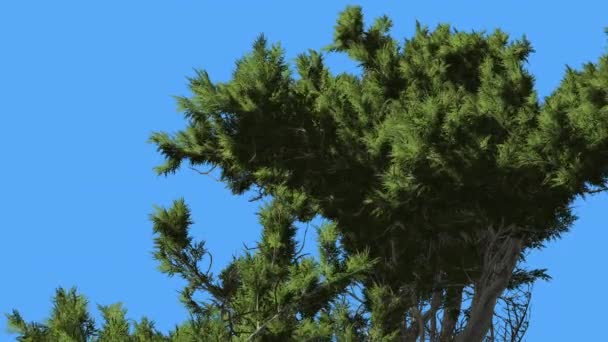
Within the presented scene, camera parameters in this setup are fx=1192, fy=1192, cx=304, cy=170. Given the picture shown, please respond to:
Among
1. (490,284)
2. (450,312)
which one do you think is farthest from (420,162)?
(450,312)

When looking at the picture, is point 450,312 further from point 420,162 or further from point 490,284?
point 420,162

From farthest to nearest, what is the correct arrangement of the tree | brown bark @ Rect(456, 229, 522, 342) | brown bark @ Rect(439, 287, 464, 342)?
brown bark @ Rect(439, 287, 464, 342), brown bark @ Rect(456, 229, 522, 342), the tree

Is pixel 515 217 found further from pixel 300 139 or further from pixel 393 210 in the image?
pixel 300 139

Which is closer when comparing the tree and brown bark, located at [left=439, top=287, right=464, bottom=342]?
the tree

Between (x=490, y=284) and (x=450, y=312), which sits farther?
(x=450, y=312)

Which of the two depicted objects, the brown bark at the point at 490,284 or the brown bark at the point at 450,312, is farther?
the brown bark at the point at 450,312

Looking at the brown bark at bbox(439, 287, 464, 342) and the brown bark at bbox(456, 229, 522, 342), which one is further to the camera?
the brown bark at bbox(439, 287, 464, 342)

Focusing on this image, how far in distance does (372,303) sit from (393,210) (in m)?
1.11

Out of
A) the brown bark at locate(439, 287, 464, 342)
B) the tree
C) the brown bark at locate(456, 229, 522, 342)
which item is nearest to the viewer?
the tree

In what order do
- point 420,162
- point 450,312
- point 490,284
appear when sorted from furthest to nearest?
point 450,312 < point 490,284 < point 420,162

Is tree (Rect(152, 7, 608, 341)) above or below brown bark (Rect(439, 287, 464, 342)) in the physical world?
above

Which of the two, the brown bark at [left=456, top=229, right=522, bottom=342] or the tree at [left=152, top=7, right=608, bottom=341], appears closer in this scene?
the tree at [left=152, top=7, right=608, bottom=341]

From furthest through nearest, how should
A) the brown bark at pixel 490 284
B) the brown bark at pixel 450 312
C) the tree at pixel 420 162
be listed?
the brown bark at pixel 450 312 → the brown bark at pixel 490 284 → the tree at pixel 420 162

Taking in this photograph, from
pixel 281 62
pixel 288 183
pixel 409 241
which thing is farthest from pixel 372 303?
pixel 281 62
